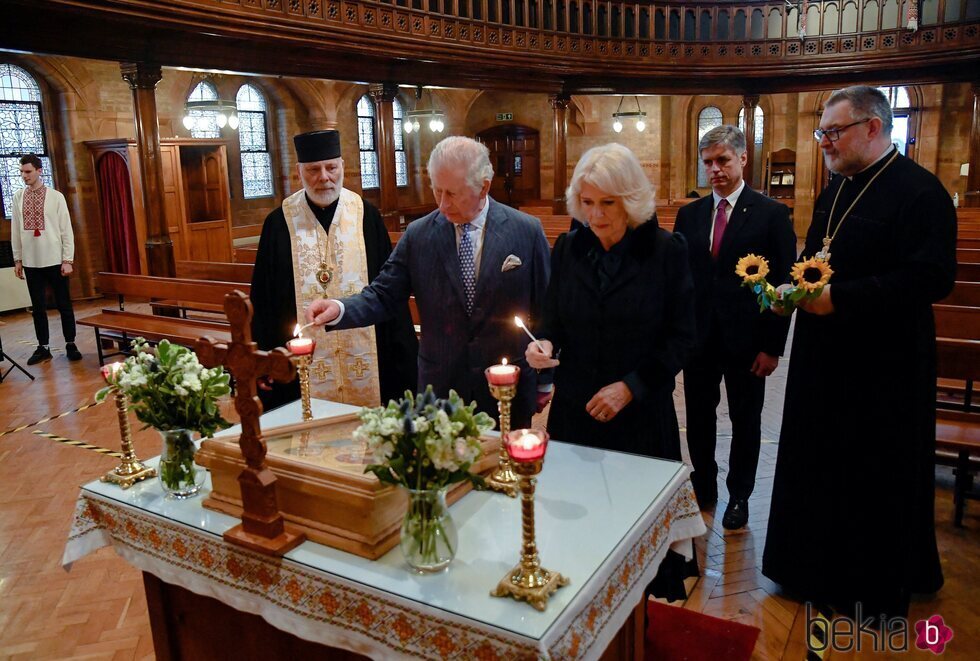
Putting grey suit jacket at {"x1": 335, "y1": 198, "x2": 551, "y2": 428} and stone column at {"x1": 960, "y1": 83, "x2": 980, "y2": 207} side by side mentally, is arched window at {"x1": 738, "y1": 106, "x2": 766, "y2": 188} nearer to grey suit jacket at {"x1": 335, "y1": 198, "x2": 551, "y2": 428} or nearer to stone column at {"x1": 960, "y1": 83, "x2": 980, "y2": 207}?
stone column at {"x1": 960, "y1": 83, "x2": 980, "y2": 207}

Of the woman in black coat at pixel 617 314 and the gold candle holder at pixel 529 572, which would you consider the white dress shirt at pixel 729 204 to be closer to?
the woman in black coat at pixel 617 314

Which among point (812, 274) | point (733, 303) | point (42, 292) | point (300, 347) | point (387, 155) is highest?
point (387, 155)

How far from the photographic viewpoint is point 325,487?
6.05ft

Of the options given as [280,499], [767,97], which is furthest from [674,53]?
[280,499]

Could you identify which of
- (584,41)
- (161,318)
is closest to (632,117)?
(584,41)

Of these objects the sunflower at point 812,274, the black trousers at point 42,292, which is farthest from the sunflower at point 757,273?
the black trousers at point 42,292

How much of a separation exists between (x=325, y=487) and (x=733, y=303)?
2.34 meters

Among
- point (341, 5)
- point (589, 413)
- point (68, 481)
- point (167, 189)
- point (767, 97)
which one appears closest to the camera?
point (589, 413)

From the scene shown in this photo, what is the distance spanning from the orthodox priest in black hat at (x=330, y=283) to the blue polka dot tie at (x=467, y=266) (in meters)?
0.67

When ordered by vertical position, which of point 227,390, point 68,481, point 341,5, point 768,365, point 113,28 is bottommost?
point 68,481

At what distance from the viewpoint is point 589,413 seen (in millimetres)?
2479

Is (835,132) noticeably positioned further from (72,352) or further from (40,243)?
(72,352)

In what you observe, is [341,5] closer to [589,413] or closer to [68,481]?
[68,481]

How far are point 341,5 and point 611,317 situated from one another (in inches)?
341
